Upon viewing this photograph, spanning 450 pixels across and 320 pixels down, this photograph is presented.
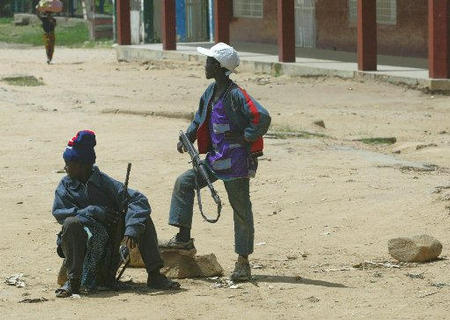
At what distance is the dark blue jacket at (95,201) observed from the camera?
8.02 m

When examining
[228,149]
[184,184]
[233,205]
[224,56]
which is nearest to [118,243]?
[184,184]

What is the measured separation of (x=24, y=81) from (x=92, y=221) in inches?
614

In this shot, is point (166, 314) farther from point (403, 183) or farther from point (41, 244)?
point (403, 183)

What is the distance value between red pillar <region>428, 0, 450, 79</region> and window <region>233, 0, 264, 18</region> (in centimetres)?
1089

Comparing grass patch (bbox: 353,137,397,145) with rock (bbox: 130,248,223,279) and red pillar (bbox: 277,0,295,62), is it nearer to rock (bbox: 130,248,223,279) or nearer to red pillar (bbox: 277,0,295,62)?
rock (bbox: 130,248,223,279)

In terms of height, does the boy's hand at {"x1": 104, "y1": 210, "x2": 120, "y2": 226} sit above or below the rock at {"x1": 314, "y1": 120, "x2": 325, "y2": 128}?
above

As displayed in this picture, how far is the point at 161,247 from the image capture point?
865 centimetres

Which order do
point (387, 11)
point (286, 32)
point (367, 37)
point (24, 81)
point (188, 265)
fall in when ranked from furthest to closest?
1. point (387, 11)
2. point (286, 32)
3. point (24, 81)
4. point (367, 37)
5. point (188, 265)

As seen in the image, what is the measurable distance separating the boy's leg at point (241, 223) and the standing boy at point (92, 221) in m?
0.44

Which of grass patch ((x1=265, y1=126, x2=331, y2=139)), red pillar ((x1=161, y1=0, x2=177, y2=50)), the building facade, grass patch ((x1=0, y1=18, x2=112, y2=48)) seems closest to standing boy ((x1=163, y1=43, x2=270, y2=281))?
grass patch ((x1=265, y1=126, x2=331, y2=139))

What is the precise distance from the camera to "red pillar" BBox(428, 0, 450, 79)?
20109 millimetres

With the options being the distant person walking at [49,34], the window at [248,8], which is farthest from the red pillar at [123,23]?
the window at [248,8]

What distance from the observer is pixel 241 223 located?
8.44 metres

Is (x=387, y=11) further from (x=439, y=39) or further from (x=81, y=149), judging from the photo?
(x=81, y=149)
